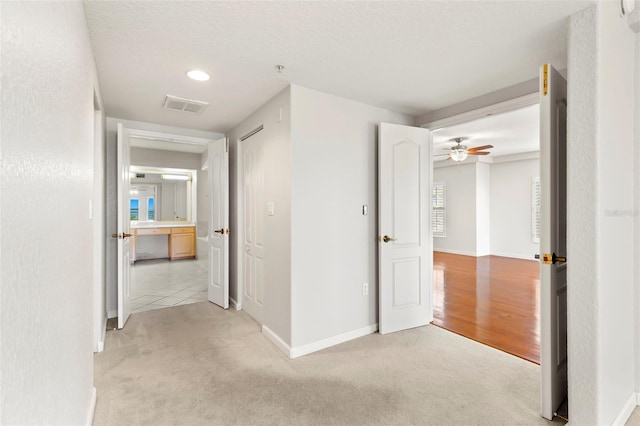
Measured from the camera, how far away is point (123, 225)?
136 inches

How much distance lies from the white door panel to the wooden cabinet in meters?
4.06

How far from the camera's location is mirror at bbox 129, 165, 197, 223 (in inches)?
307

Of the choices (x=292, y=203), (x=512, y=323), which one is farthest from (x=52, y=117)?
(x=512, y=323)

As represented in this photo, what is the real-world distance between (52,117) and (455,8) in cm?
195

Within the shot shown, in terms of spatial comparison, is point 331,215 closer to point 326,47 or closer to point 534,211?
point 326,47

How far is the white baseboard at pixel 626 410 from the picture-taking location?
187cm

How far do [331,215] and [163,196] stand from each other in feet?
21.6

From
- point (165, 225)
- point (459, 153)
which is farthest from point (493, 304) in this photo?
point (165, 225)

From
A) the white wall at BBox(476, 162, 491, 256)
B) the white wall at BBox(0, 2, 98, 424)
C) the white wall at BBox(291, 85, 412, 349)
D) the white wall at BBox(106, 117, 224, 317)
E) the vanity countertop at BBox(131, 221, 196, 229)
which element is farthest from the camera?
the white wall at BBox(476, 162, 491, 256)

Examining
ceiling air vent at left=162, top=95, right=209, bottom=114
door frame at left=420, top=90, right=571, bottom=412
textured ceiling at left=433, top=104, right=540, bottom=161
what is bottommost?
door frame at left=420, top=90, right=571, bottom=412

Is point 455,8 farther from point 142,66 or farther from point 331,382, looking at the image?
point 331,382

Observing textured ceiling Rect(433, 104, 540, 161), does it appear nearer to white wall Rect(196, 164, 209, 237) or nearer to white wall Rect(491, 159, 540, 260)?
white wall Rect(491, 159, 540, 260)

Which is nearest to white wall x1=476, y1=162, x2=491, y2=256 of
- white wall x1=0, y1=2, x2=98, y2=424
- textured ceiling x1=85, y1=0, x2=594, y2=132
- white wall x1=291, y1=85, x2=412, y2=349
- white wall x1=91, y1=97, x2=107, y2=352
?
textured ceiling x1=85, y1=0, x2=594, y2=132

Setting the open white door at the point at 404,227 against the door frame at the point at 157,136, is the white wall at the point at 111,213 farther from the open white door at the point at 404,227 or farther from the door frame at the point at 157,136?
the open white door at the point at 404,227
